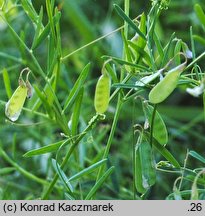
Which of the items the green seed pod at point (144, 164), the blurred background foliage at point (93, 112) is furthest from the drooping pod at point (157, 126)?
the blurred background foliage at point (93, 112)

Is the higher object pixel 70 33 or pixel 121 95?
pixel 121 95

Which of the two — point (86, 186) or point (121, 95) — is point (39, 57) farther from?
point (121, 95)

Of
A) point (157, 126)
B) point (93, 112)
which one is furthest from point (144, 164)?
point (93, 112)

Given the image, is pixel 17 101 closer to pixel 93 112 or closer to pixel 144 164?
pixel 144 164

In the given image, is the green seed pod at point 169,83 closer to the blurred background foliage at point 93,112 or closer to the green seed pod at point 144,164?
the green seed pod at point 144,164

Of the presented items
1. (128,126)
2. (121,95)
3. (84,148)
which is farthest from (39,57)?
(121,95)
